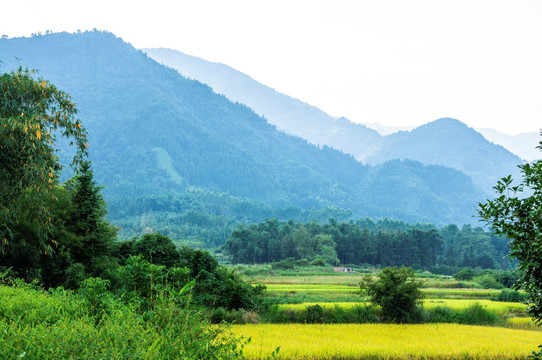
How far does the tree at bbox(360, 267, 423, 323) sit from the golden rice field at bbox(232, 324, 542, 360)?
204 cm

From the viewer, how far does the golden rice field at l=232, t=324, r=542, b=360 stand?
14.0 m

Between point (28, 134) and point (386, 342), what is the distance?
13.2 m

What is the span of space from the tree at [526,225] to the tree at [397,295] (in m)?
17.8

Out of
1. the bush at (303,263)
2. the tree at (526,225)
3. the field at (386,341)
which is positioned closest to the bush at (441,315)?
the field at (386,341)

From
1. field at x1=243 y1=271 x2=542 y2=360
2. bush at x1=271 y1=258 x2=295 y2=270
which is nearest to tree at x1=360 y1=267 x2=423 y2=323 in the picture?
field at x1=243 y1=271 x2=542 y2=360

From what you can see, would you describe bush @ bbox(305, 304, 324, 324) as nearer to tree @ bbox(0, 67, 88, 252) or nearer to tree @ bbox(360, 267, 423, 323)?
tree @ bbox(360, 267, 423, 323)

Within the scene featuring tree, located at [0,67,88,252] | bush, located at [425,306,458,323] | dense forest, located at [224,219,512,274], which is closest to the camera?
tree, located at [0,67,88,252]

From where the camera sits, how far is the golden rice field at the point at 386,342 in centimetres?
1405

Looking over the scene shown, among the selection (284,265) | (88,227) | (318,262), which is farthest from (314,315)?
(318,262)

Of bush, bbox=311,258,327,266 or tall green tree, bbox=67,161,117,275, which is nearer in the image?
tall green tree, bbox=67,161,117,275

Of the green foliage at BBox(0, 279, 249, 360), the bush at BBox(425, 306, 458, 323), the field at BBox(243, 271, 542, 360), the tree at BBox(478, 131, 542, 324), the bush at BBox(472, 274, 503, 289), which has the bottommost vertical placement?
the bush at BBox(472, 274, 503, 289)

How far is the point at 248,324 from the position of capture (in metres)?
20.3

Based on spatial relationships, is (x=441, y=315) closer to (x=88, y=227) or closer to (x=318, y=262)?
(x=88, y=227)

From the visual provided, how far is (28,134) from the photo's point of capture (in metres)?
11.4
